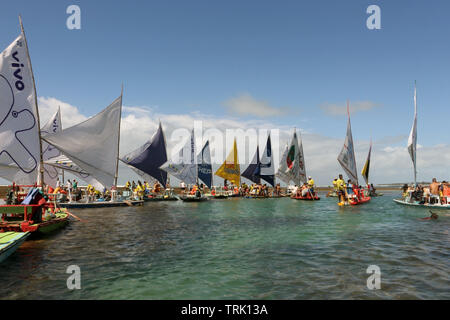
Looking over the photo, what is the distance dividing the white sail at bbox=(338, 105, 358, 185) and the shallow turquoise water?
883 inches

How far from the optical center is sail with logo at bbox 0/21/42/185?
15.5 m

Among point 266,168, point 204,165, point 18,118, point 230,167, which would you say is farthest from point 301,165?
point 18,118

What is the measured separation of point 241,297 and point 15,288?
6.37 metres

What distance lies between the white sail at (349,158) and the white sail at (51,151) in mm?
34689

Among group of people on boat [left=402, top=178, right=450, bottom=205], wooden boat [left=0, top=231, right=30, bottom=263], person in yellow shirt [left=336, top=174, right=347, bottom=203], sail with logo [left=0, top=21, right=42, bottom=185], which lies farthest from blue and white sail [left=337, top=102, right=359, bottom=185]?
wooden boat [left=0, top=231, right=30, bottom=263]

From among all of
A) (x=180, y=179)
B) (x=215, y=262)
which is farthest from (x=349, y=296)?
(x=180, y=179)

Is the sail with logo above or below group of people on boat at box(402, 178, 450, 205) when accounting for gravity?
above

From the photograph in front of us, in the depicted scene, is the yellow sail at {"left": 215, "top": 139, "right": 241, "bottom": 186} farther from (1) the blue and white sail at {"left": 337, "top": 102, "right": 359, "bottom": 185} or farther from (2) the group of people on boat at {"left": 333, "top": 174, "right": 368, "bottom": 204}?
(2) the group of people on boat at {"left": 333, "top": 174, "right": 368, "bottom": 204}

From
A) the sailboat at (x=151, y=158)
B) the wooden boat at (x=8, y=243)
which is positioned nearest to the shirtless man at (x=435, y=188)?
the wooden boat at (x=8, y=243)

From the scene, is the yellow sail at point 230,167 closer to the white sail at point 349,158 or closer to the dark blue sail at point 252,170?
the dark blue sail at point 252,170

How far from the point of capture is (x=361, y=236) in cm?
1567

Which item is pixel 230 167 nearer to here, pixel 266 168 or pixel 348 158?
pixel 266 168

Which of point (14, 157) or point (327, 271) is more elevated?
point (14, 157)

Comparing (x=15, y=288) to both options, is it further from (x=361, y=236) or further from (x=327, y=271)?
(x=361, y=236)
